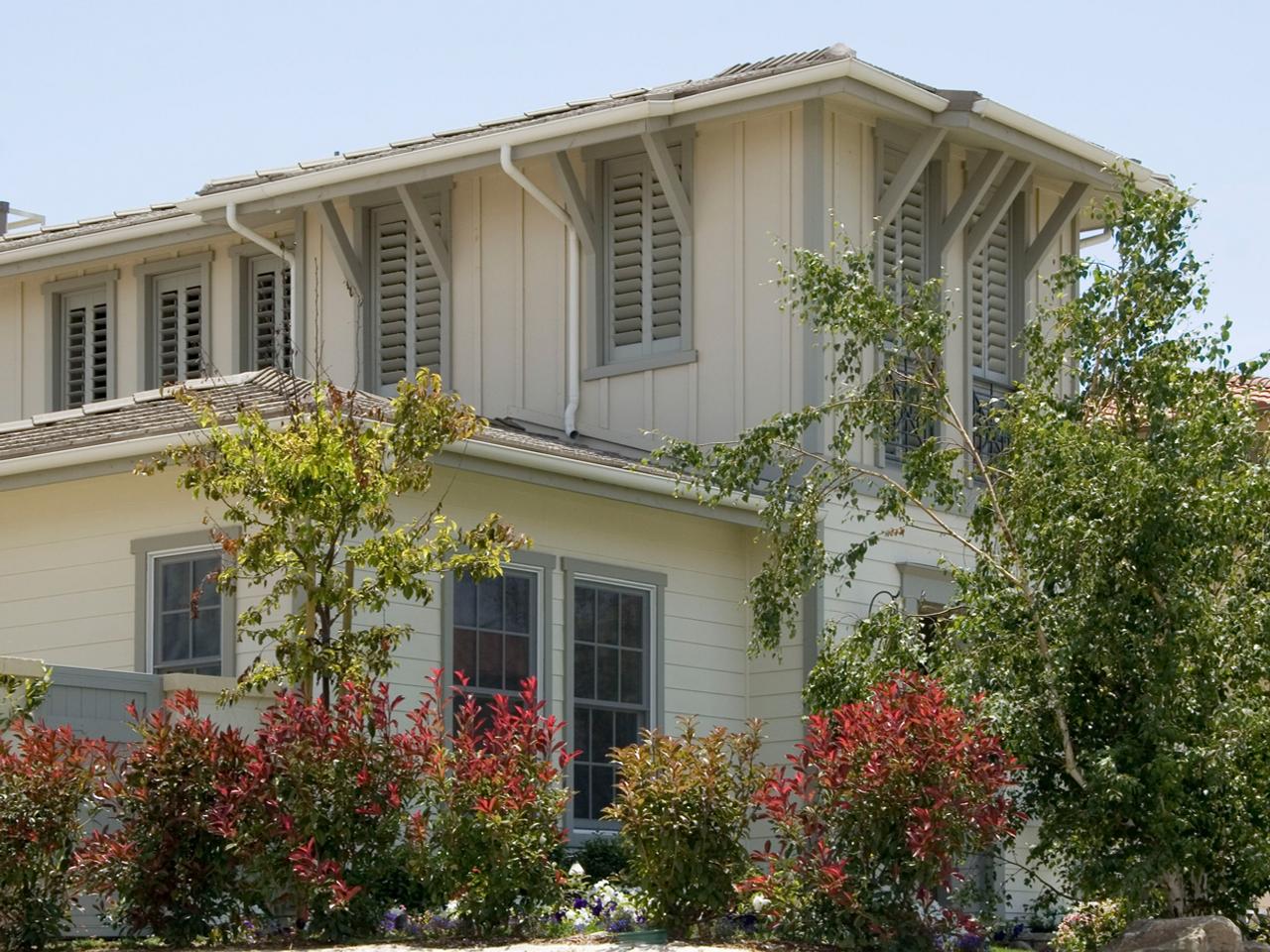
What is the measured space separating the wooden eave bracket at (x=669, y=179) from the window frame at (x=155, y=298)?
5274mm

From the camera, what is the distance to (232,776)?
11727 mm

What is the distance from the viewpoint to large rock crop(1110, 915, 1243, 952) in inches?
432

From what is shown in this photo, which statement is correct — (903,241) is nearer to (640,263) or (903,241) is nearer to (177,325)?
(640,263)

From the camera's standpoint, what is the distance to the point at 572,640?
16.6 metres

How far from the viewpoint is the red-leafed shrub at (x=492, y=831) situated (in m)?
11.2

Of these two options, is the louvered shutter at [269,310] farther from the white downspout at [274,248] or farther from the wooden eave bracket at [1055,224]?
the wooden eave bracket at [1055,224]

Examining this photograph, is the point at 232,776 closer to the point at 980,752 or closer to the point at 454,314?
the point at 980,752

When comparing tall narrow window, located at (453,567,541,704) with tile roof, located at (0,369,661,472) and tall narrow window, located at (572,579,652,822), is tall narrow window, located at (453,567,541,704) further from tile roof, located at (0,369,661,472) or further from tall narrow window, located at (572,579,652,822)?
tile roof, located at (0,369,661,472)

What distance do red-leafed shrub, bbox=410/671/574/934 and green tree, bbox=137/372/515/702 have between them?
117 cm

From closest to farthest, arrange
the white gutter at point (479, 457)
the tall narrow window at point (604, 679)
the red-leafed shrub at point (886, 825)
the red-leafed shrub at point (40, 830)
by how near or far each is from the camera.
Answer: the red-leafed shrub at point (886, 825), the red-leafed shrub at point (40, 830), the white gutter at point (479, 457), the tall narrow window at point (604, 679)

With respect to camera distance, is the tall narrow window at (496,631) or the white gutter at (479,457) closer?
the white gutter at (479,457)

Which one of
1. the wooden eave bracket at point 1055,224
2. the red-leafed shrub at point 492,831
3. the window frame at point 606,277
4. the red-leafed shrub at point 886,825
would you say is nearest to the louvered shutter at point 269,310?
the window frame at point 606,277

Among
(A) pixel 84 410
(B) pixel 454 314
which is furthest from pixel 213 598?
(B) pixel 454 314

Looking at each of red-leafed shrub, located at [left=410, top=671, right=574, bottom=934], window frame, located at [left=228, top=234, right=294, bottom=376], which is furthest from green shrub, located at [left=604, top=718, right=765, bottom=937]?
window frame, located at [left=228, top=234, right=294, bottom=376]
